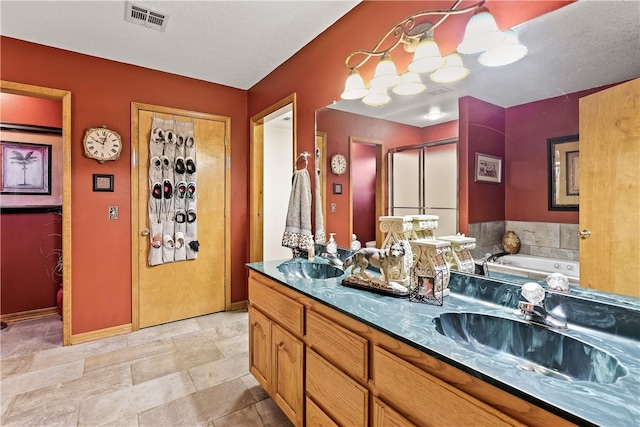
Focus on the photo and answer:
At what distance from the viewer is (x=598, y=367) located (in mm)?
864

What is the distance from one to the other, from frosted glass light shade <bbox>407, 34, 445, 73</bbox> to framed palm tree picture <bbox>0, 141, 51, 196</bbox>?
13.0 ft

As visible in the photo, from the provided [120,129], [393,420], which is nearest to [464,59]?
[393,420]

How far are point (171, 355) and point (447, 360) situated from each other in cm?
247

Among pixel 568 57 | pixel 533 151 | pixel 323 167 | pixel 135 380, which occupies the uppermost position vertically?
pixel 568 57

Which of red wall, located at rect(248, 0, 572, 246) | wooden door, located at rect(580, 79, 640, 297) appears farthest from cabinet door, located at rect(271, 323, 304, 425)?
wooden door, located at rect(580, 79, 640, 297)

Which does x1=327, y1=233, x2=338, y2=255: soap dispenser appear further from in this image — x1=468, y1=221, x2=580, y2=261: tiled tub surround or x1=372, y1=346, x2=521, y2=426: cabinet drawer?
x1=372, y1=346, x2=521, y2=426: cabinet drawer

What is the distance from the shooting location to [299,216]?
8.18ft

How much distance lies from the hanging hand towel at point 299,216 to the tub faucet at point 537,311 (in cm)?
157

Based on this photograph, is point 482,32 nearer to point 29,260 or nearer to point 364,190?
point 364,190

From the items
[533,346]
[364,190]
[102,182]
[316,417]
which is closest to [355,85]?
[364,190]

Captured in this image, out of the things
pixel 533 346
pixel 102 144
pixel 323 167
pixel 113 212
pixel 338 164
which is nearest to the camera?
pixel 533 346

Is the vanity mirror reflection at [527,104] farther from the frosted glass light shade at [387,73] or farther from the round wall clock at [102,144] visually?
the round wall clock at [102,144]

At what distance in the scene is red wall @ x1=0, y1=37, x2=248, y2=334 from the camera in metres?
2.61

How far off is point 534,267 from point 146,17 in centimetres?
284
